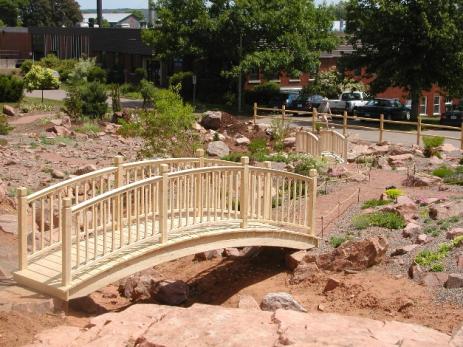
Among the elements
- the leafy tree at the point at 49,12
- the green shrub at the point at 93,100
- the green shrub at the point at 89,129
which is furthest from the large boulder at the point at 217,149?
the leafy tree at the point at 49,12

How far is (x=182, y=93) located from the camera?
46.3m

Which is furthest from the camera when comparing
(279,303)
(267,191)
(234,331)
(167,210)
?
(267,191)

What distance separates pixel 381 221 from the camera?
43.7 feet

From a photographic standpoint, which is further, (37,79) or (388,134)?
(37,79)

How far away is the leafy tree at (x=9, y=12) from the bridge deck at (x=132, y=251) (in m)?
111

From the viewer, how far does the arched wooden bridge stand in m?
9.58

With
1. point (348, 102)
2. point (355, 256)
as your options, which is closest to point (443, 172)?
point (355, 256)

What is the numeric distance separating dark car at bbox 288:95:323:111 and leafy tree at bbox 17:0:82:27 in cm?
7999

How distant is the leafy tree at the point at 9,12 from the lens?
115812 millimetres

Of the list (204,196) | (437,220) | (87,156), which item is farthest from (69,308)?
(87,156)

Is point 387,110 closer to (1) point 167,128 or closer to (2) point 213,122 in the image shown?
(2) point 213,122

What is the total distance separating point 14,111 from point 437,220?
2410 centimetres

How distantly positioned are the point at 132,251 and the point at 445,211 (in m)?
5.98

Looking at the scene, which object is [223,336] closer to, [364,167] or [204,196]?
[204,196]
